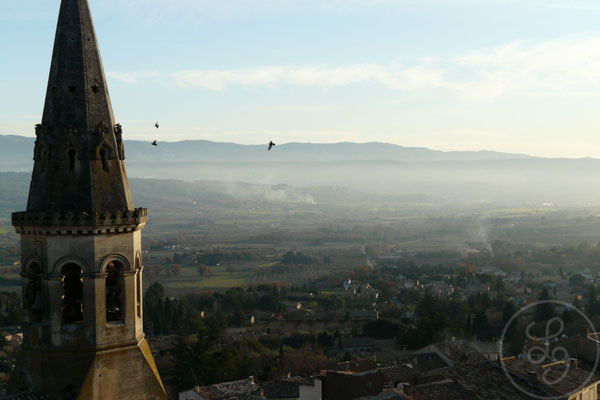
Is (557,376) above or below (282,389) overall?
above

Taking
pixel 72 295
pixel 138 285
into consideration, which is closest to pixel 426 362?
pixel 138 285

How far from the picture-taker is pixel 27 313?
1295 cm

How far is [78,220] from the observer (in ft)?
41.3

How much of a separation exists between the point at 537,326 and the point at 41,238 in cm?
6102

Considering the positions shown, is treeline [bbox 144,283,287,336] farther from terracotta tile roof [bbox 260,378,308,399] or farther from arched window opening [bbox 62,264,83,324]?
arched window opening [bbox 62,264,83,324]

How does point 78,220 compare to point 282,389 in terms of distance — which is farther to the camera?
point 282,389

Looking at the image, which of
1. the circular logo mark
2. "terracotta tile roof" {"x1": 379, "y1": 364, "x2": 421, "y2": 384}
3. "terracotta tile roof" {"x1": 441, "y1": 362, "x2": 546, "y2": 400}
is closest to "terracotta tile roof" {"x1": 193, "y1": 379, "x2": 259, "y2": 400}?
"terracotta tile roof" {"x1": 379, "y1": 364, "x2": 421, "y2": 384}

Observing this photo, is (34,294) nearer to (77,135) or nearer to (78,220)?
(78,220)

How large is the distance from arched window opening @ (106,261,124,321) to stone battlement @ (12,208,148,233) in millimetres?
805

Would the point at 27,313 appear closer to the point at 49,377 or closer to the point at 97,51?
the point at 49,377

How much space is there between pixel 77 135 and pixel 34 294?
3048mm

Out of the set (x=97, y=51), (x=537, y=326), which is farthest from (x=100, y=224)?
(x=537, y=326)

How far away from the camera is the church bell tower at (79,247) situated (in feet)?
41.4

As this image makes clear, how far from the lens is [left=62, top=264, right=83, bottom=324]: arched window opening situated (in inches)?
511
